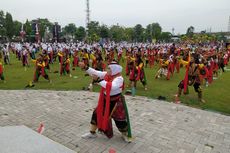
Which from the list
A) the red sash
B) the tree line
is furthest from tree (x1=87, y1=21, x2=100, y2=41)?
the red sash

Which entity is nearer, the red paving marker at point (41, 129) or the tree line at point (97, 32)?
the red paving marker at point (41, 129)

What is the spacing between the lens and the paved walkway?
4973mm

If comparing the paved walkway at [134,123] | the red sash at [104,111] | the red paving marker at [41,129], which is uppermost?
the red sash at [104,111]

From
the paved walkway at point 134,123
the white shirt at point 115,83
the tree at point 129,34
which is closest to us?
the white shirt at point 115,83

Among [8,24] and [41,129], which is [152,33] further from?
[41,129]

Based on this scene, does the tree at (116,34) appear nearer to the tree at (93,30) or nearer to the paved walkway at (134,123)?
the tree at (93,30)

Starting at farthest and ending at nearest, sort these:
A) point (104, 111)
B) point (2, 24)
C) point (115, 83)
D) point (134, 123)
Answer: point (2, 24) < point (134, 123) < point (104, 111) < point (115, 83)

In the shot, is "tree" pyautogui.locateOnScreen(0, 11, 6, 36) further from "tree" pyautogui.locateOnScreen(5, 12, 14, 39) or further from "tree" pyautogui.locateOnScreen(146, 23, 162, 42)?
"tree" pyautogui.locateOnScreen(146, 23, 162, 42)

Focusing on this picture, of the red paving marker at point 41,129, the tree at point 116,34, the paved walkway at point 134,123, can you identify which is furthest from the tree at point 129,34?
the red paving marker at point 41,129

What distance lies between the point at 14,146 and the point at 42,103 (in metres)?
3.70

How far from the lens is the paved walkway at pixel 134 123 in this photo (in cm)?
497

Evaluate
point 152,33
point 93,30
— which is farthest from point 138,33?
point 93,30

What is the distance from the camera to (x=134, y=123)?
6273mm

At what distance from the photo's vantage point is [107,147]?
15.8ft
